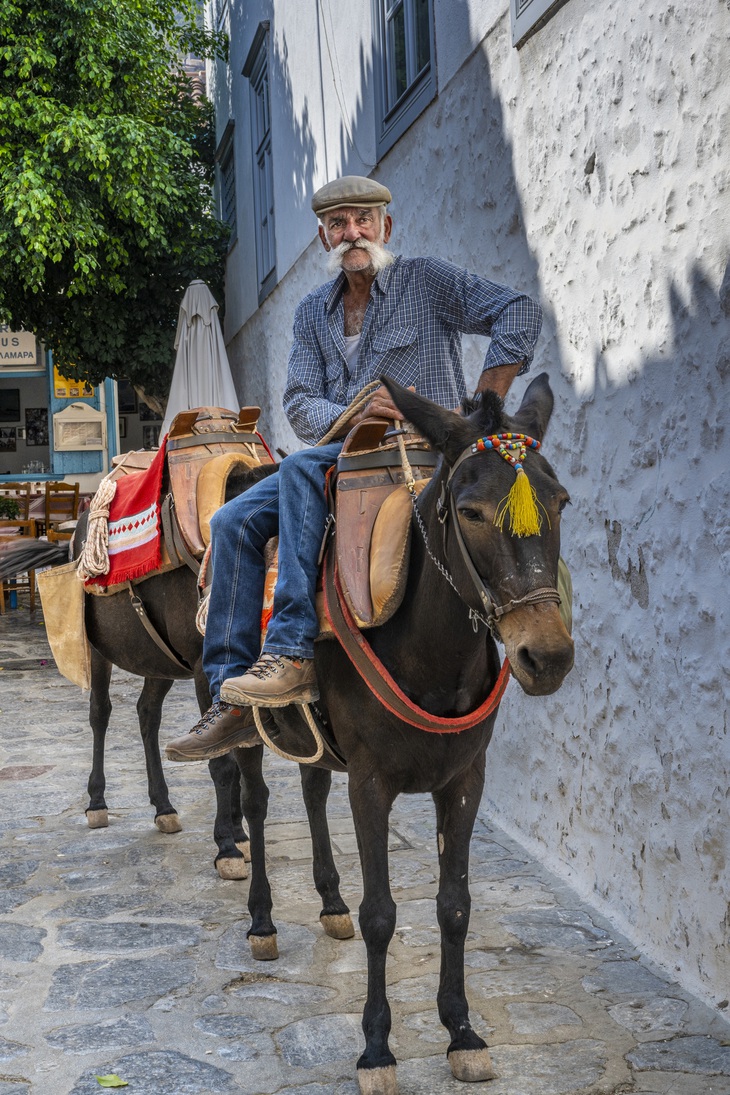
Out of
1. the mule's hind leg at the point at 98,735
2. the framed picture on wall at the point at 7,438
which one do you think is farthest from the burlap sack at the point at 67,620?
the framed picture on wall at the point at 7,438

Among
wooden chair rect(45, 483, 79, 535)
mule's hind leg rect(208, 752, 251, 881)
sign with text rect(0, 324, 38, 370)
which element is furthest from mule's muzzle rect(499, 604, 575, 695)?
sign with text rect(0, 324, 38, 370)

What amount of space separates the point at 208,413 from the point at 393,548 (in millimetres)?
2328

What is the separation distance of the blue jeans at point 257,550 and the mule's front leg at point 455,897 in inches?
24.6

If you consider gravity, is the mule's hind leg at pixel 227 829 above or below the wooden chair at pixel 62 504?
below

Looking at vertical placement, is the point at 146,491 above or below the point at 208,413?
below

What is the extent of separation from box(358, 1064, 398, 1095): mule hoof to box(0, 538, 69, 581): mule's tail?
3933 mm

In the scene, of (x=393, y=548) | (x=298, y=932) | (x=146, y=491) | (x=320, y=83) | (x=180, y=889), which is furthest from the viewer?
(x=320, y=83)

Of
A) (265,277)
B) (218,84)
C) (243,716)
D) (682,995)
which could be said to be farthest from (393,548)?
(218,84)

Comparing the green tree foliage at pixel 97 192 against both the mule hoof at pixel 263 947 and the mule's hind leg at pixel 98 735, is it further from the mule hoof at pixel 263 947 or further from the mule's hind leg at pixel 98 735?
the mule hoof at pixel 263 947

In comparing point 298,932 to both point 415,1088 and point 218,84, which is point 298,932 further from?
point 218,84

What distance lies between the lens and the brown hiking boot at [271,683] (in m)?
3.09

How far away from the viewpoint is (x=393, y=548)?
297 centimetres

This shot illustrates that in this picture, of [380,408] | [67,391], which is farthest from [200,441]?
[67,391]

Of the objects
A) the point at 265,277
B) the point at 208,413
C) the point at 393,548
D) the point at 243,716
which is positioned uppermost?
the point at 265,277
